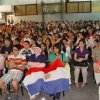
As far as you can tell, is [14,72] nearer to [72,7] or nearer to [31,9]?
[72,7]

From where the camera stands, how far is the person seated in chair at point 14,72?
5.45 m

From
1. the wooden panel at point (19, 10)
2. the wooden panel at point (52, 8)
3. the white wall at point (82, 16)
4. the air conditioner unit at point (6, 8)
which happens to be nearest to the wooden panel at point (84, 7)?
the white wall at point (82, 16)

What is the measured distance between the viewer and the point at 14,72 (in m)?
5.64

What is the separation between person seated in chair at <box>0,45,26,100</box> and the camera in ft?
17.9

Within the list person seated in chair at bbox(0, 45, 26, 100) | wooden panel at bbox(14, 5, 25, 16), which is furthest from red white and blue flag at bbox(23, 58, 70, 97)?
wooden panel at bbox(14, 5, 25, 16)

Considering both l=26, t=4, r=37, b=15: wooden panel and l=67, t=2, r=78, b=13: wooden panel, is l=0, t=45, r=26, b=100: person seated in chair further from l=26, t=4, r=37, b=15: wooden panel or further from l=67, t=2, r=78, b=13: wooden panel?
l=26, t=4, r=37, b=15: wooden panel


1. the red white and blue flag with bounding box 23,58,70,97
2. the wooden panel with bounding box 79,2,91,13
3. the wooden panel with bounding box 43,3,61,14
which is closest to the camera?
the red white and blue flag with bounding box 23,58,70,97

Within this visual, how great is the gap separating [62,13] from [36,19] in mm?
2283

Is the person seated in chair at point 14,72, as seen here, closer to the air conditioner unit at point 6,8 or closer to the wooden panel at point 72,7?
the wooden panel at point 72,7

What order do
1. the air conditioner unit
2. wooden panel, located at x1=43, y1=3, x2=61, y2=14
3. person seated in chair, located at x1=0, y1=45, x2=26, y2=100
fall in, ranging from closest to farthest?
person seated in chair, located at x1=0, y1=45, x2=26, y2=100, wooden panel, located at x1=43, y1=3, x2=61, y2=14, the air conditioner unit

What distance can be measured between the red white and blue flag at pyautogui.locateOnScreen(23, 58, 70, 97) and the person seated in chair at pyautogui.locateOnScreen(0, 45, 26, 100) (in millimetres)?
231

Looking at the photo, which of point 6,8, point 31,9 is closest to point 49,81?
point 31,9

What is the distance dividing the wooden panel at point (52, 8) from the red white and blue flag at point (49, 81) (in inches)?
681

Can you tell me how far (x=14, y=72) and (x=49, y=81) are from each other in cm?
84
